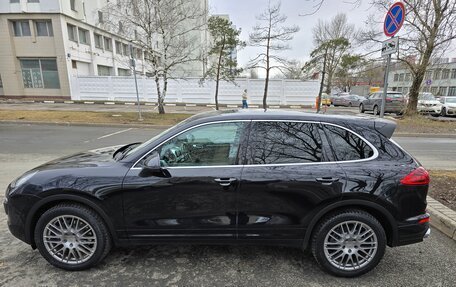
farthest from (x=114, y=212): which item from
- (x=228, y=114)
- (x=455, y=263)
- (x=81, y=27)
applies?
(x=81, y=27)

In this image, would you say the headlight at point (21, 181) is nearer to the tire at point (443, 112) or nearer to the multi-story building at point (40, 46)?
the multi-story building at point (40, 46)

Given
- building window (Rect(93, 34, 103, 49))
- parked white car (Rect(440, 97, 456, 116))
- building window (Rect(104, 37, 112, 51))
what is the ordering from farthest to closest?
building window (Rect(104, 37, 112, 51)) < building window (Rect(93, 34, 103, 49)) < parked white car (Rect(440, 97, 456, 116))

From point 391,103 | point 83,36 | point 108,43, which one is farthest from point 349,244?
point 108,43

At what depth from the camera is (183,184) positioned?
251 cm

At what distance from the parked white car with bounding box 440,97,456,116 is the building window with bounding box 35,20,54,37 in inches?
1245

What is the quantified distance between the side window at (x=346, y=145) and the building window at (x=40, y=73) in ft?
90.3

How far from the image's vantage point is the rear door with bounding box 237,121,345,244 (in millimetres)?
2498

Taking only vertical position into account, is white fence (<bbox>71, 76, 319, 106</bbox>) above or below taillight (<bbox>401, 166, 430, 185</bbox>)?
above

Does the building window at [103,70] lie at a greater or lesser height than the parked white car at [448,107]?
greater

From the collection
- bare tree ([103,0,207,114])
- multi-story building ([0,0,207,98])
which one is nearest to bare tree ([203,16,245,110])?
bare tree ([103,0,207,114])

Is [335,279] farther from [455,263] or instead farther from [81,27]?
[81,27]

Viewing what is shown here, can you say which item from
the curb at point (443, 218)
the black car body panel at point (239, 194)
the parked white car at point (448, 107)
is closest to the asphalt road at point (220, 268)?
the curb at point (443, 218)

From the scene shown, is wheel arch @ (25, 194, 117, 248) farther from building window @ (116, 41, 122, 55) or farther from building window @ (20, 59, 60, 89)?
building window @ (116, 41, 122, 55)

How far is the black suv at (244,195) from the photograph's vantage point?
2508mm
